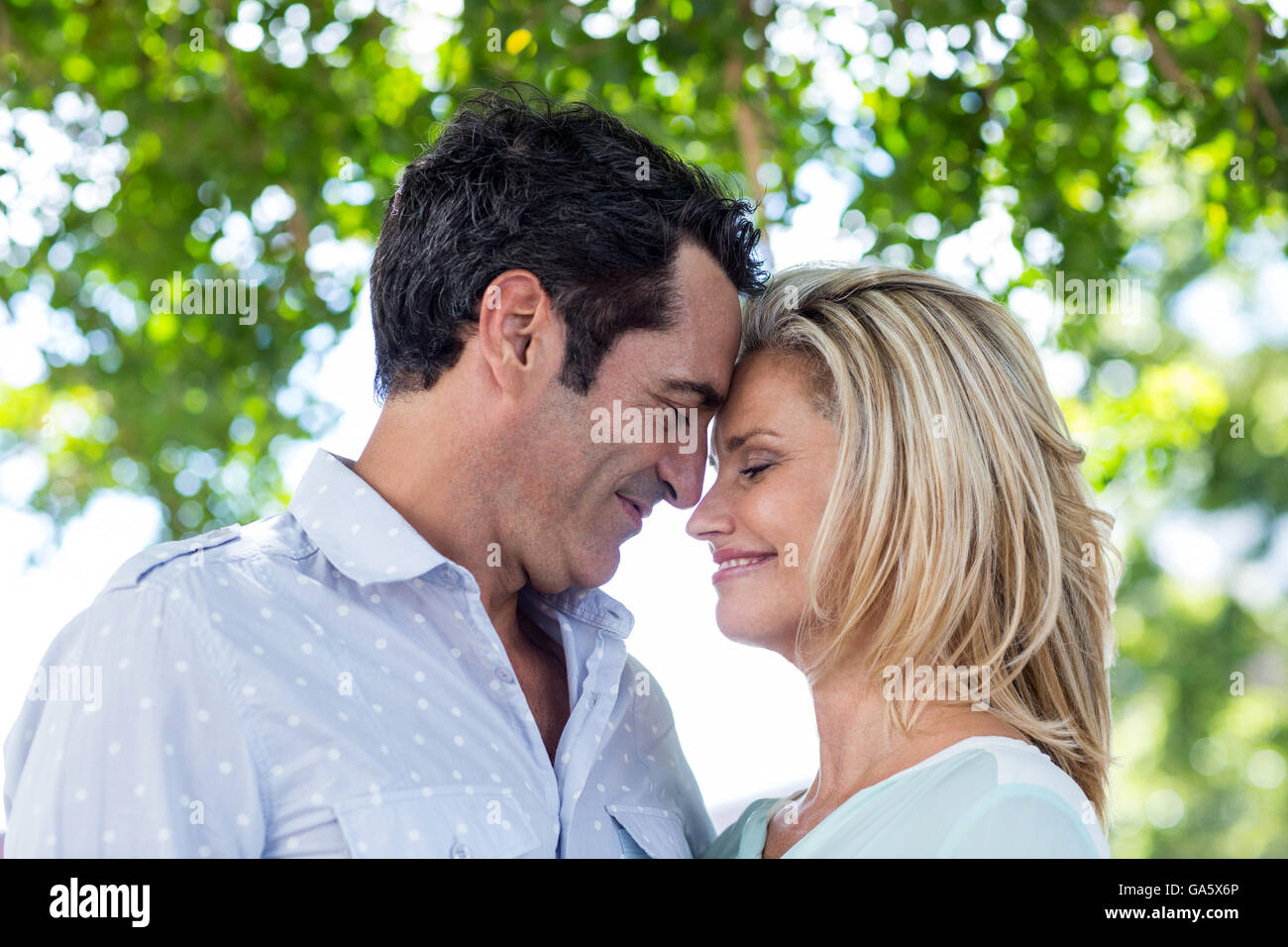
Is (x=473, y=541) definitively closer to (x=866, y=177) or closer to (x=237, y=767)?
(x=237, y=767)

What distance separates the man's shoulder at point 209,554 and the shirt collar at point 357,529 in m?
0.03

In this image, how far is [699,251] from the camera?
209 cm

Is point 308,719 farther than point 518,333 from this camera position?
No

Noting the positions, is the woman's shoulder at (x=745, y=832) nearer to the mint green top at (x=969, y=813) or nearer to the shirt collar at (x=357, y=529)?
the mint green top at (x=969, y=813)

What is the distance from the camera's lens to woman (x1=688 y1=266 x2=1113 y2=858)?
1940mm

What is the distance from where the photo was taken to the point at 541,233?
1962 mm

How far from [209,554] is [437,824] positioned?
490mm

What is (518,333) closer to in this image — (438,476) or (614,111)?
(438,476)

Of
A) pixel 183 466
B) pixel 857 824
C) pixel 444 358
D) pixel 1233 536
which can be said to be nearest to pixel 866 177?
pixel 444 358

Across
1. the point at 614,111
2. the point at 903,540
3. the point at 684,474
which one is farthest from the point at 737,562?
the point at 614,111

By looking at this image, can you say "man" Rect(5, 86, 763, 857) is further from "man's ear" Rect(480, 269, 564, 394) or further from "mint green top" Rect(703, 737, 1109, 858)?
"mint green top" Rect(703, 737, 1109, 858)

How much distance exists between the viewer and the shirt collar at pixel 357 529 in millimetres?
1777

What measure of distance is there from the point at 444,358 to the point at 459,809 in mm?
718
